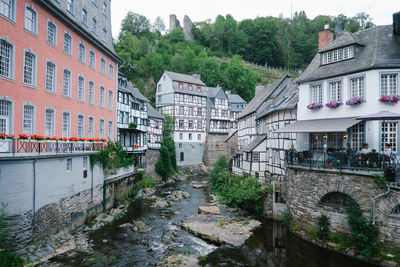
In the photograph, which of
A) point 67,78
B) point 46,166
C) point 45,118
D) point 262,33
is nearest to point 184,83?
point 67,78

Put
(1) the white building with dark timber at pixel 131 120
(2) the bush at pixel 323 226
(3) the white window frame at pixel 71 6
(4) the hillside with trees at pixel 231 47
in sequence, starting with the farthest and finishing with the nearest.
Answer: (4) the hillside with trees at pixel 231 47 < (1) the white building with dark timber at pixel 131 120 < (3) the white window frame at pixel 71 6 < (2) the bush at pixel 323 226

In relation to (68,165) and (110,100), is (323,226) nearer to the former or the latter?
→ (68,165)

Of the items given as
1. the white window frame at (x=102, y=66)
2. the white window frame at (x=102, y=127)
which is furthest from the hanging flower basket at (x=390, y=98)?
the white window frame at (x=102, y=66)

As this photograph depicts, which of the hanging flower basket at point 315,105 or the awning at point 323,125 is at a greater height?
the hanging flower basket at point 315,105

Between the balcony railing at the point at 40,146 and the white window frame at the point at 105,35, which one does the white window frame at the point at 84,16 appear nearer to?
the white window frame at the point at 105,35

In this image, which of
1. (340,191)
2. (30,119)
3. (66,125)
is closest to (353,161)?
(340,191)

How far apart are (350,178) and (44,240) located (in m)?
14.9

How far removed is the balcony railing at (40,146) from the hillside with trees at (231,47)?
121ft

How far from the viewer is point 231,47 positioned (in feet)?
259

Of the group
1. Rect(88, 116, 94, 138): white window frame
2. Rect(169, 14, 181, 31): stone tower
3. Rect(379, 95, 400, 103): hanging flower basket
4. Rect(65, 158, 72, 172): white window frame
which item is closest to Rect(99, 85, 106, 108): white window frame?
Rect(88, 116, 94, 138): white window frame

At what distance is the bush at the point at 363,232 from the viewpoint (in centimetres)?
1141

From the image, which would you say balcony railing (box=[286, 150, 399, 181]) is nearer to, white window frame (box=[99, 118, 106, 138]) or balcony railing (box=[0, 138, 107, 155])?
balcony railing (box=[0, 138, 107, 155])

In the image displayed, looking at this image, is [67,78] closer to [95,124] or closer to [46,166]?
[95,124]

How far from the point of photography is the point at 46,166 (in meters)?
12.5
